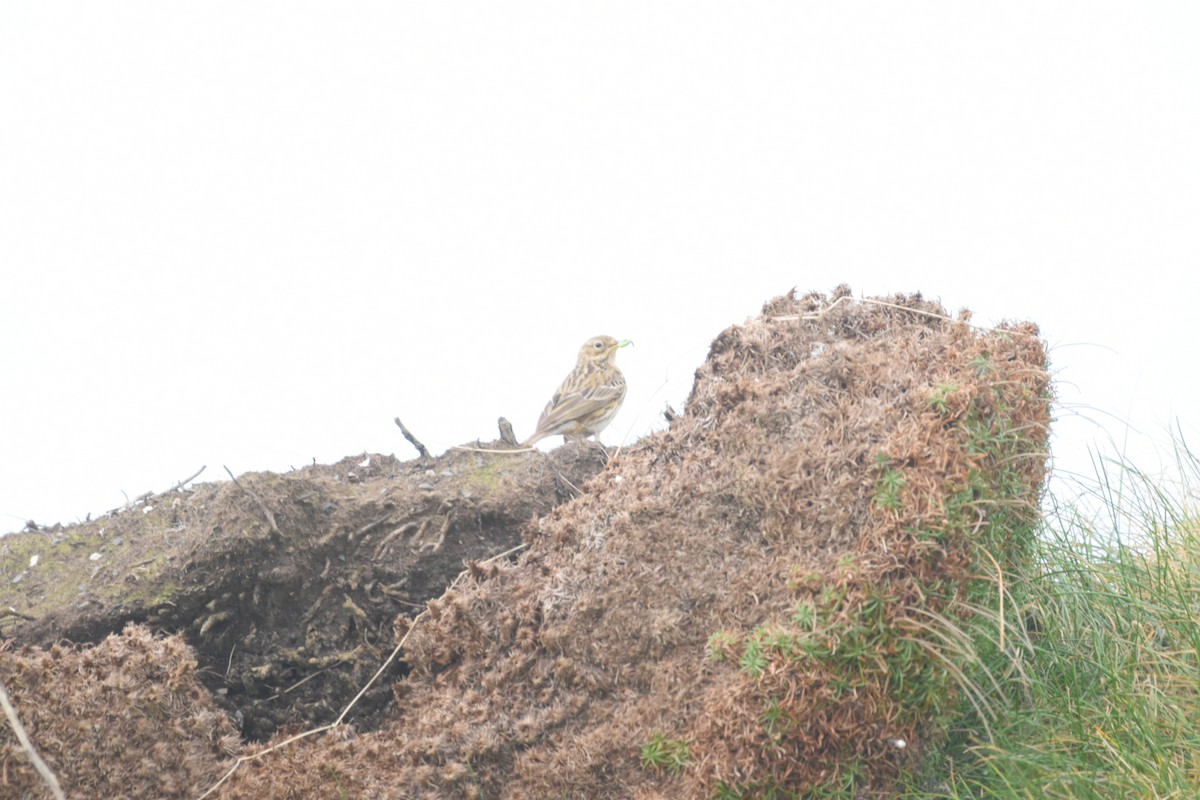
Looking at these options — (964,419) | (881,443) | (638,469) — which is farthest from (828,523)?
(638,469)

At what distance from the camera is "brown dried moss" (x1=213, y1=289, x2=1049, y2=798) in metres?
4.08

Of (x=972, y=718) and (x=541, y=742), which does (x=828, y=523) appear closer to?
(x=972, y=718)

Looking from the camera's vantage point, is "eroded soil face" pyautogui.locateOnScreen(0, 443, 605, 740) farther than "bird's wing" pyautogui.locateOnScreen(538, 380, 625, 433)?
No

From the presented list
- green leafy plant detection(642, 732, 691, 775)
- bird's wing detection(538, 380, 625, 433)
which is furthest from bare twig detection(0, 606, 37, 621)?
bird's wing detection(538, 380, 625, 433)

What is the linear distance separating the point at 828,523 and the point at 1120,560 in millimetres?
2329

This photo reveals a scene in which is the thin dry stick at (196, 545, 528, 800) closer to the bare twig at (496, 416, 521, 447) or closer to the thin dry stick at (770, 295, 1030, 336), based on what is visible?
the thin dry stick at (770, 295, 1030, 336)

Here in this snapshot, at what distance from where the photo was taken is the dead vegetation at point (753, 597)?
4.08m

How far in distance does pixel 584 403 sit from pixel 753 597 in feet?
16.3

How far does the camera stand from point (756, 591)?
4422 mm

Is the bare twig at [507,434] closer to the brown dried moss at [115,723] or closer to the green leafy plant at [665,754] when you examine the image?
the brown dried moss at [115,723]

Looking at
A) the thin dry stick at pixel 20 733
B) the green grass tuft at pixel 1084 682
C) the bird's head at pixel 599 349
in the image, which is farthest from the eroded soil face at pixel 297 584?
the bird's head at pixel 599 349

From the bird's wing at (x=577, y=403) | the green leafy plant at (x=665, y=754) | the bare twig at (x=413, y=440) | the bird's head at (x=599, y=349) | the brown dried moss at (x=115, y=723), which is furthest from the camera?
the bird's head at (x=599, y=349)

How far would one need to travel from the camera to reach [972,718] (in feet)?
15.3

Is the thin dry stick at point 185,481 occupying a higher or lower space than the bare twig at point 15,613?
higher
